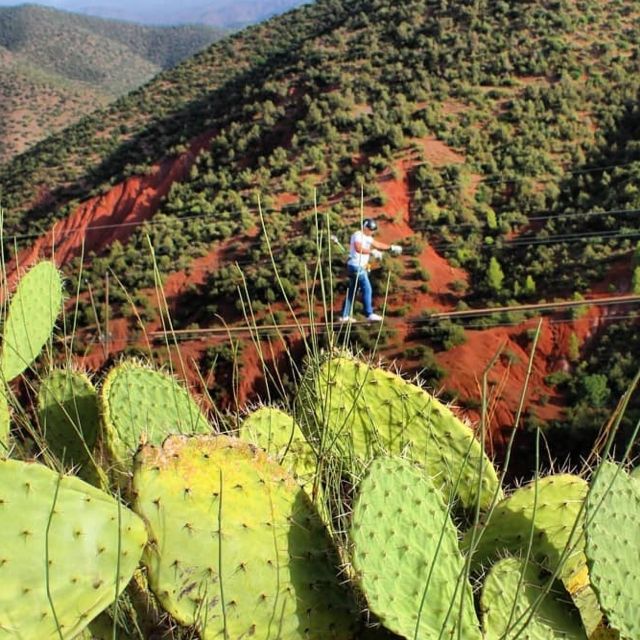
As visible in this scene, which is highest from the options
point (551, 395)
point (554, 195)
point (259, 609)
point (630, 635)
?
point (259, 609)

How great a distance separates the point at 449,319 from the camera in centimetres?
1296

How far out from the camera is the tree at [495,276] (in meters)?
14.4

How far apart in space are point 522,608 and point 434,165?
19.0 meters

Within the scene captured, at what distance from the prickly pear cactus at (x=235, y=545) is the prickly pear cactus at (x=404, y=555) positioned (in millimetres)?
148

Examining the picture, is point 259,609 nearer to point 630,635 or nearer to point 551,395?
point 630,635

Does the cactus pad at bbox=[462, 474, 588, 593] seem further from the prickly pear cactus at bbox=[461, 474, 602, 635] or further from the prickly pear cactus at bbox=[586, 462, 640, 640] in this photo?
the prickly pear cactus at bbox=[586, 462, 640, 640]

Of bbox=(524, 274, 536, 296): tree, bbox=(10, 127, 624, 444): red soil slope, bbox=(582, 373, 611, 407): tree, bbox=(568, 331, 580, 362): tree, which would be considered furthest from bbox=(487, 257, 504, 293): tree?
bbox=(582, 373, 611, 407): tree

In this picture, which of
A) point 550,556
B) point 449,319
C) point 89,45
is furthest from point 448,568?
point 89,45

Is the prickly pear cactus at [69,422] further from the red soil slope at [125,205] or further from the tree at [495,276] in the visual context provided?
the red soil slope at [125,205]

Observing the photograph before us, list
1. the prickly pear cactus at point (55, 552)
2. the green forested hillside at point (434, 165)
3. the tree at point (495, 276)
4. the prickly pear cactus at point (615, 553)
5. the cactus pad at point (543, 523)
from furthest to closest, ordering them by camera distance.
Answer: the green forested hillside at point (434, 165), the tree at point (495, 276), the cactus pad at point (543, 523), the prickly pear cactus at point (615, 553), the prickly pear cactus at point (55, 552)

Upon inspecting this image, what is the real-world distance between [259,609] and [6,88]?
224ft

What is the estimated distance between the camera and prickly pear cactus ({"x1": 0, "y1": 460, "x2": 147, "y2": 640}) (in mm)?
1397

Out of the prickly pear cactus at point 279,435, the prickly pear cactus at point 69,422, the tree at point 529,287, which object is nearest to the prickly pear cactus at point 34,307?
the prickly pear cactus at point 69,422

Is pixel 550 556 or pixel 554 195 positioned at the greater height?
pixel 550 556
